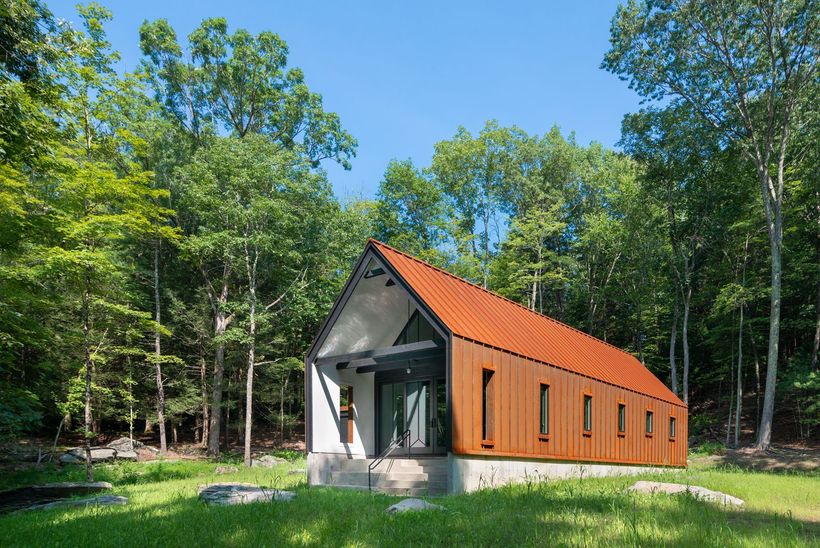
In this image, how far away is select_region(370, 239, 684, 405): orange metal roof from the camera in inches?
508

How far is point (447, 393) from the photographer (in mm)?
11469

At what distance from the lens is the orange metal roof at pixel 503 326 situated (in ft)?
42.3

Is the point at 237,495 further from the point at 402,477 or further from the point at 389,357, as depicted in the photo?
the point at 389,357

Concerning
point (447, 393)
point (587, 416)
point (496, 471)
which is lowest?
point (496, 471)

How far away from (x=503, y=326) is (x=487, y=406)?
10.0ft

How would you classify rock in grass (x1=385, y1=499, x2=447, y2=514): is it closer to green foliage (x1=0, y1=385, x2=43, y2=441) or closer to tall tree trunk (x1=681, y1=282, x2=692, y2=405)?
green foliage (x1=0, y1=385, x2=43, y2=441)

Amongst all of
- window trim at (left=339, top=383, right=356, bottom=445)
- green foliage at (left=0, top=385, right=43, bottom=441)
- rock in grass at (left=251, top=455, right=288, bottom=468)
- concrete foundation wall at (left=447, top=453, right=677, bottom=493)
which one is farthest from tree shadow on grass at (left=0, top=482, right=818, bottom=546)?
rock in grass at (left=251, top=455, right=288, bottom=468)

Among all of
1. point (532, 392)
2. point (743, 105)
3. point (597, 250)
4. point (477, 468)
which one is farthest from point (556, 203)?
point (477, 468)

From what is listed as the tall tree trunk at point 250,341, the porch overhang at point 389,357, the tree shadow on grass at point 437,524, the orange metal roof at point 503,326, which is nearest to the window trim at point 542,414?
the orange metal roof at point 503,326

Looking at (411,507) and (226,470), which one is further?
(226,470)

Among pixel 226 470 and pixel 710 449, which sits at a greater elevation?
pixel 226 470

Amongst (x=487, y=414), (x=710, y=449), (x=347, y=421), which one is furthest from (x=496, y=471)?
(x=710, y=449)

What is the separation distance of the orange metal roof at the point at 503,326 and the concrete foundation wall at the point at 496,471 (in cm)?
252

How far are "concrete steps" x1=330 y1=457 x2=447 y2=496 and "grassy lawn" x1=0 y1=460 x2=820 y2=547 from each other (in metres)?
2.22
